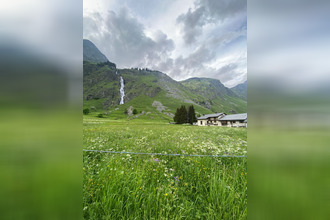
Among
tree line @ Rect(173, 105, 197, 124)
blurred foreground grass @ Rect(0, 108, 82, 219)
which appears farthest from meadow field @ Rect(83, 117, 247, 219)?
tree line @ Rect(173, 105, 197, 124)

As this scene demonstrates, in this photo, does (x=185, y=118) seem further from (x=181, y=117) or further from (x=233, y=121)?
(x=233, y=121)

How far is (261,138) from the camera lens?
677 millimetres

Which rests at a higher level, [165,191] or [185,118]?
[185,118]

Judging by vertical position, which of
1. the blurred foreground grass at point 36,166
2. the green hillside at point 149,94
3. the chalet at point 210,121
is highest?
the green hillside at point 149,94

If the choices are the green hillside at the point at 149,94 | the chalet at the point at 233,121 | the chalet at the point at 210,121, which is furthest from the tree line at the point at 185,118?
the chalet at the point at 233,121

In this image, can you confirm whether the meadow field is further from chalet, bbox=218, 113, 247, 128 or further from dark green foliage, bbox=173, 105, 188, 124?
dark green foliage, bbox=173, 105, 188, 124

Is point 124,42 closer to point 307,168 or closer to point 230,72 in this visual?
point 230,72

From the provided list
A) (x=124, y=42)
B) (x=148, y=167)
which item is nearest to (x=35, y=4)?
(x=148, y=167)

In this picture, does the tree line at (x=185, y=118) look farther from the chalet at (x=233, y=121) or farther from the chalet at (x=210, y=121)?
the chalet at (x=233, y=121)

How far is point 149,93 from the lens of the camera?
12672 mm

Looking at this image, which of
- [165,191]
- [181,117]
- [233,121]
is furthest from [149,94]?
[165,191]

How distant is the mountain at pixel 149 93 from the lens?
29.2 ft

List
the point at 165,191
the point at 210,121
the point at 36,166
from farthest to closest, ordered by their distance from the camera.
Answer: the point at 210,121
the point at 165,191
the point at 36,166

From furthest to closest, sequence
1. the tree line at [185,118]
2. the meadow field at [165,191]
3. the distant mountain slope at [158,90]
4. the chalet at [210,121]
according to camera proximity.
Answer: the distant mountain slope at [158,90] → the tree line at [185,118] → the chalet at [210,121] → the meadow field at [165,191]
